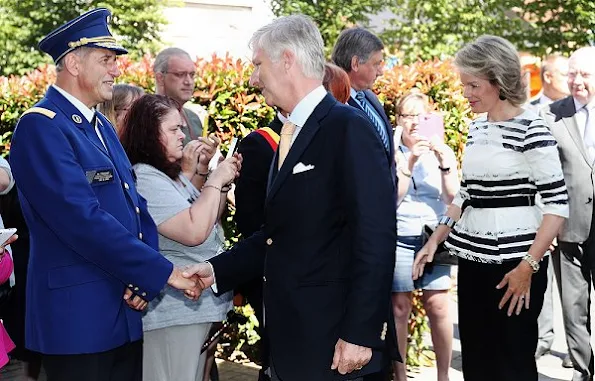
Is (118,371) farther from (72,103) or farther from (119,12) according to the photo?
(119,12)

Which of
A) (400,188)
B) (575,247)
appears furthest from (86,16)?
(575,247)

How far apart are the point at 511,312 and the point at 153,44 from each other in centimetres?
2366

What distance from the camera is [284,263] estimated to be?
3.15 m

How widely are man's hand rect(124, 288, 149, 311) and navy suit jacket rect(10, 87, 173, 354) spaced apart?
0.03 meters

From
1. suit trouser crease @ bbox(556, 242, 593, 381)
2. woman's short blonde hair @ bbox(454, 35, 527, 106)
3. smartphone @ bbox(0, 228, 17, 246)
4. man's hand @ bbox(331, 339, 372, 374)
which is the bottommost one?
suit trouser crease @ bbox(556, 242, 593, 381)

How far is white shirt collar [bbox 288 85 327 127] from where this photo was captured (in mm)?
3146

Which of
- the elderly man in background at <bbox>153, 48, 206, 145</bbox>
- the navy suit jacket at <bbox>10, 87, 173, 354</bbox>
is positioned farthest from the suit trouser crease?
the navy suit jacket at <bbox>10, 87, 173, 354</bbox>

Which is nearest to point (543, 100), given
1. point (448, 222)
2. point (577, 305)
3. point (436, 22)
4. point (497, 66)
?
point (577, 305)

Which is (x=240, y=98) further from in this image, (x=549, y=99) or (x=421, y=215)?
(x=549, y=99)

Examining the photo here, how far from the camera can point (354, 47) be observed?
18.3ft

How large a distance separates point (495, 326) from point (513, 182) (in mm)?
721

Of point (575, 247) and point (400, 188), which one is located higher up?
point (400, 188)

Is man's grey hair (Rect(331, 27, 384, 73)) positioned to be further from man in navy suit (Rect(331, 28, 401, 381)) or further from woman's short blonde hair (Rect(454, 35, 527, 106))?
woman's short blonde hair (Rect(454, 35, 527, 106))

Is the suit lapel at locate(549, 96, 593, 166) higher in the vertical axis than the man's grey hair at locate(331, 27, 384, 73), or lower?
lower
